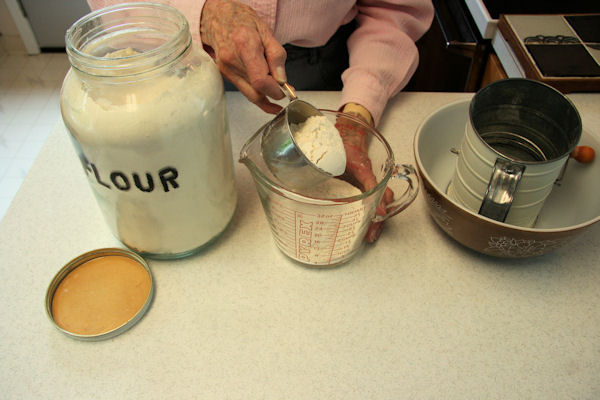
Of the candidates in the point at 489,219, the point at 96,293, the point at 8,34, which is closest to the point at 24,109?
the point at 8,34

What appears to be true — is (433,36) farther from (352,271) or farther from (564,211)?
(352,271)

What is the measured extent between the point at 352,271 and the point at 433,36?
0.97m

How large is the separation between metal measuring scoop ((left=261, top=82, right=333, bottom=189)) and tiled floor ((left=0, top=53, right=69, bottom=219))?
1389mm

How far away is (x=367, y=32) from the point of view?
89 cm

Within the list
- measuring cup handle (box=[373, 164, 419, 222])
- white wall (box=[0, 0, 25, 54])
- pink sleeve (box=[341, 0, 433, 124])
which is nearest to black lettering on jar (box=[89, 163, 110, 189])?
measuring cup handle (box=[373, 164, 419, 222])

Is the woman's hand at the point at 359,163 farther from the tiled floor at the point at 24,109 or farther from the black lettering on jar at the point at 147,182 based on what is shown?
the tiled floor at the point at 24,109

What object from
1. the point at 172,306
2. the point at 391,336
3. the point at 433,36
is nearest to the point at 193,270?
the point at 172,306

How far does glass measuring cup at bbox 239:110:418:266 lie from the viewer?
21.4 inches

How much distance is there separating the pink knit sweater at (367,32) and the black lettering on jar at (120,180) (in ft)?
1.32

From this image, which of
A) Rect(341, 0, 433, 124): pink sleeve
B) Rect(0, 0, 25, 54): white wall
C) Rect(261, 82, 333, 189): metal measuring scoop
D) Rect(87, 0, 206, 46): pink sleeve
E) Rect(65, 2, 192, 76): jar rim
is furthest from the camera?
Rect(0, 0, 25, 54): white wall

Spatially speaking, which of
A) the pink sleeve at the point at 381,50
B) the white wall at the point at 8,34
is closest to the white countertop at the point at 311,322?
the pink sleeve at the point at 381,50

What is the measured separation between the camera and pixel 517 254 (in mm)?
591

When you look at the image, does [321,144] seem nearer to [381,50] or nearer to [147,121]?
[147,121]

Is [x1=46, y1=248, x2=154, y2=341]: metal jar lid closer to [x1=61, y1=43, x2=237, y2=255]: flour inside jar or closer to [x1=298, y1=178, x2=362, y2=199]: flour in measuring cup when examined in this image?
[x1=61, y1=43, x2=237, y2=255]: flour inside jar
